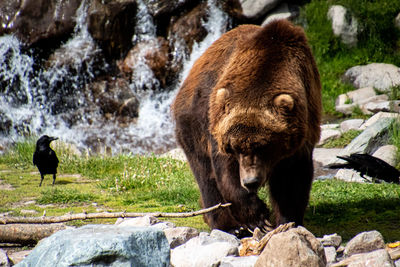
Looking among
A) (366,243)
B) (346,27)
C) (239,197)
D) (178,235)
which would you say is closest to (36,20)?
(346,27)

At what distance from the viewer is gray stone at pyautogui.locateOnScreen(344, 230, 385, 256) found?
4.20m

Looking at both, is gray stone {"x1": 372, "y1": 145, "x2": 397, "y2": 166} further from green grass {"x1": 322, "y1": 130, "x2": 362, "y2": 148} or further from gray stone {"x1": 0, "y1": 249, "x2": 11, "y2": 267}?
gray stone {"x1": 0, "y1": 249, "x2": 11, "y2": 267}

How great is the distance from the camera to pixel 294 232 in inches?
146

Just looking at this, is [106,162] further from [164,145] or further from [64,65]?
[64,65]

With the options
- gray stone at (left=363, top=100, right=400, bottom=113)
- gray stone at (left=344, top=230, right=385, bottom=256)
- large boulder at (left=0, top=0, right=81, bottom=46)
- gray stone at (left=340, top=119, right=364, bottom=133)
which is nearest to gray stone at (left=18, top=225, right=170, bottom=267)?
gray stone at (left=344, top=230, right=385, bottom=256)

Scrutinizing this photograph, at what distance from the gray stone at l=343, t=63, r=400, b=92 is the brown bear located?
7516mm

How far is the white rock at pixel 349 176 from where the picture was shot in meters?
7.65

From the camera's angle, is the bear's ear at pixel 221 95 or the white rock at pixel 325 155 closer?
the bear's ear at pixel 221 95

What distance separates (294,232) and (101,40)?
11.9 metres

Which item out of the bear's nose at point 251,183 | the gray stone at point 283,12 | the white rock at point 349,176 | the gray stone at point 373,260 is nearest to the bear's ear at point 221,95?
the bear's nose at point 251,183

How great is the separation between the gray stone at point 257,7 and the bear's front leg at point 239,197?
10014mm

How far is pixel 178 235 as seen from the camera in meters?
4.72

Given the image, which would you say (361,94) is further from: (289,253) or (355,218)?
(289,253)

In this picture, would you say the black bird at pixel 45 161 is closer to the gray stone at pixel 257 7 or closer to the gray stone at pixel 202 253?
the gray stone at pixel 202 253
